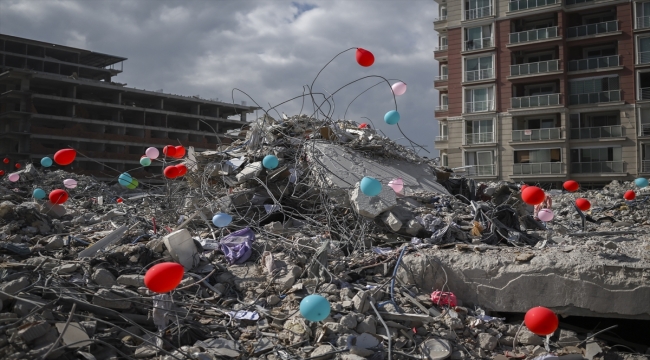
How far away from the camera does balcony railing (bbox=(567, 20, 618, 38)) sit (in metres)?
24.2

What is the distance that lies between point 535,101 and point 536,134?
174 cm

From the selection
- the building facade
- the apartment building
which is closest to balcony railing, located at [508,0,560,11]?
the apartment building

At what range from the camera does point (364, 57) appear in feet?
21.2

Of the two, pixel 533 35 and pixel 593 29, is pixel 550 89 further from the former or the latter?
pixel 593 29

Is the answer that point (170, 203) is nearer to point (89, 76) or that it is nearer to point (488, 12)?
point (488, 12)

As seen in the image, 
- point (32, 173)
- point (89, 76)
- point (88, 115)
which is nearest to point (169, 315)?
point (32, 173)

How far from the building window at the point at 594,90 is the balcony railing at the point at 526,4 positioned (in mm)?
4364

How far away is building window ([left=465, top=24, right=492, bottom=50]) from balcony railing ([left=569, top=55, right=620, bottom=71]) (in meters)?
4.42

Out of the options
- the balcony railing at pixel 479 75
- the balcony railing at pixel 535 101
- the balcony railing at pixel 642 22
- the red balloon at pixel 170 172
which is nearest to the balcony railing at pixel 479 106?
the balcony railing at pixel 535 101

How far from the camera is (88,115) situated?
1572 inches

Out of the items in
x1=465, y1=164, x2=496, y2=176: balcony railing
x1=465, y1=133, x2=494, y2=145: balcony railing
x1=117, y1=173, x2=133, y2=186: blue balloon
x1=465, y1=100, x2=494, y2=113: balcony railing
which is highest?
x1=465, y1=100, x2=494, y2=113: balcony railing

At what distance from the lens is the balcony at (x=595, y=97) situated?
24281mm

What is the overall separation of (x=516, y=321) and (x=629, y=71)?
24.5 metres

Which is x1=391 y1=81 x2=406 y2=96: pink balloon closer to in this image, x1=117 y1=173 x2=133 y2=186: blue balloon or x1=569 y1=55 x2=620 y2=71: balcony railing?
x1=117 y1=173 x2=133 y2=186: blue balloon
